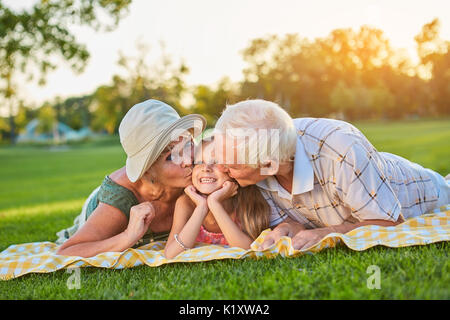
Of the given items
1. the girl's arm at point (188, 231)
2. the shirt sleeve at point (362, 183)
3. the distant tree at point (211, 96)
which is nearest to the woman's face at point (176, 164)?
the girl's arm at point (188, 231)

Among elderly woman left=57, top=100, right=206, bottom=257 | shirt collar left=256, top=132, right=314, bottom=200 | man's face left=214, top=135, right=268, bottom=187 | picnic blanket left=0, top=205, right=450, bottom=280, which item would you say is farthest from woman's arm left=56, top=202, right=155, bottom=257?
shirt collar left=256, top=132, right=314, bottom=200

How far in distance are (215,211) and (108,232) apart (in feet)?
3.11

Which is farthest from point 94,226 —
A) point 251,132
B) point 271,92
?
point 271,92

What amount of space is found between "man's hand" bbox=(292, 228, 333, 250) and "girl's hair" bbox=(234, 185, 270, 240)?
44 cm

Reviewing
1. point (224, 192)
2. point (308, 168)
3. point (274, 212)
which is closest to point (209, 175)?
point (224, 192)

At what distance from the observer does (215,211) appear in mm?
3512

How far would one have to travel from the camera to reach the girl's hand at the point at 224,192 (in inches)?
140

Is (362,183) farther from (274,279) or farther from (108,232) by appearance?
(108,232)

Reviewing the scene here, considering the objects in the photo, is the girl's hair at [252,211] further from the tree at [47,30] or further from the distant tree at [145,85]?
the distant tree at [145,85]

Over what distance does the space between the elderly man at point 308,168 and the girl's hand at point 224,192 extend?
0.10 meters

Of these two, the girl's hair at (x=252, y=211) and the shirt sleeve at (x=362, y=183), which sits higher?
the shirt sleeve at (x=362, y=183)

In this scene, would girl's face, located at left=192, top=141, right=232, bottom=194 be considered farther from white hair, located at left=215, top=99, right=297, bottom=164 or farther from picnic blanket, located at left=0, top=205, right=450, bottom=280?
picnic blanket, located at left=0, top=205, right=450, bottom=280

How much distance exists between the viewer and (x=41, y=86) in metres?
21.4

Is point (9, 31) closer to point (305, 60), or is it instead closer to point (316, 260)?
point (316, 260)
